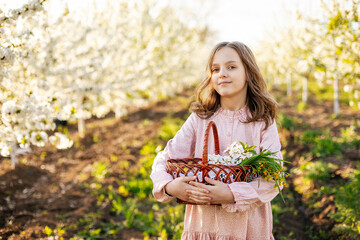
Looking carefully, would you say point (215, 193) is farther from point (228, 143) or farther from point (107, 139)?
point (107, 139)

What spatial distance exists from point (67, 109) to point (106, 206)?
1.64 m

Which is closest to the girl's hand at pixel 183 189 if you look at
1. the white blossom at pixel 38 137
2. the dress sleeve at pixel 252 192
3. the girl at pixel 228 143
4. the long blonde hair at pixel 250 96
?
the girl at pixel 228 143

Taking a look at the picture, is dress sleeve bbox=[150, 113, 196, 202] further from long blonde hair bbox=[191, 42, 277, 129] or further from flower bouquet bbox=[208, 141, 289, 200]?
flower bouquet bbox=[208, 141, 289, 200]

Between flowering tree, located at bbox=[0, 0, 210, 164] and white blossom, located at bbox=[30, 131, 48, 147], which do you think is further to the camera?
white blossom, located at bbox=[30, 131, 48, 147]

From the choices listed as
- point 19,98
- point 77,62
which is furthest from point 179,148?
point 77,62

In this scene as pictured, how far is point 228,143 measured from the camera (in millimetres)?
1857

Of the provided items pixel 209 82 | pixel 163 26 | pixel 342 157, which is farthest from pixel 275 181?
pixel 163 26

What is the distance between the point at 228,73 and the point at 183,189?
774mm

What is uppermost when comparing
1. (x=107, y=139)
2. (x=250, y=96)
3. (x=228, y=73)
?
(x=228, y=73)

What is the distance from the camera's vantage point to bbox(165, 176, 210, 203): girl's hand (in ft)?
4.87

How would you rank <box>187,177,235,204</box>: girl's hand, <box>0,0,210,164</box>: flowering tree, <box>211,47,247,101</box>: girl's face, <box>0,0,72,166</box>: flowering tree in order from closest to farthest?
<box>187,177,235,204</box>: girl's hand < <box>211,47,247,101</box>: girl's face < <box>0,0,72,166</box>: flowering tree < <box>0,0,210,164</box>: flowering tree

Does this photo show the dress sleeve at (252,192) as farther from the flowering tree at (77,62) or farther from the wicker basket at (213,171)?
the flowering tree at (77,62)

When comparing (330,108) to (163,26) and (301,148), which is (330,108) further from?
(163,26)

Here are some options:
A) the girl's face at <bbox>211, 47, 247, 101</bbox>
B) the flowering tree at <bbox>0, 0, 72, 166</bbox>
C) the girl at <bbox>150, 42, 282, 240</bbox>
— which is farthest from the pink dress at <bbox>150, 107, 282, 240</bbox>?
the flowering tree at <bbox>0, 0, 72, 166</bbox>
